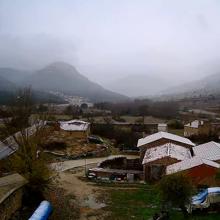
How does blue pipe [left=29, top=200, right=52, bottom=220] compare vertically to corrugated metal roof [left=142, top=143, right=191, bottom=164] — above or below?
below

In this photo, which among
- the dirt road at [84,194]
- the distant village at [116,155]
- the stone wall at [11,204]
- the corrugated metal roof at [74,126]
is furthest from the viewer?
the corrugated metal roof at [74,126]

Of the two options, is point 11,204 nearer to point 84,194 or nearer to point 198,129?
point 84,194

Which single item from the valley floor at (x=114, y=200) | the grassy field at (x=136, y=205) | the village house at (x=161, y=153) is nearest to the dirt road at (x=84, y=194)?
the valley floor at (x=114, y=200)

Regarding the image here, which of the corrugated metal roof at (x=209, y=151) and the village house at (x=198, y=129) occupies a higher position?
the corrugated metal roof at (x=209, y=151)

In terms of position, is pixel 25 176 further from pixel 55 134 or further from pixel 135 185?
pixel 55 134

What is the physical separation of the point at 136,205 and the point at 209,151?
424 inches

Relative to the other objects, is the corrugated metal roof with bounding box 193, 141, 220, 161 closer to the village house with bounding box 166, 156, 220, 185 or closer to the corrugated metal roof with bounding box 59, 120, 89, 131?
the village house with bounding box 166, 156, 220, 185

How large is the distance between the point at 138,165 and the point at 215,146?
19.9 feet

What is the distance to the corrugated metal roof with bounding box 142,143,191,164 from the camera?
Answer: 27281 mm

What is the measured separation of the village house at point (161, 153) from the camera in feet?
88.0

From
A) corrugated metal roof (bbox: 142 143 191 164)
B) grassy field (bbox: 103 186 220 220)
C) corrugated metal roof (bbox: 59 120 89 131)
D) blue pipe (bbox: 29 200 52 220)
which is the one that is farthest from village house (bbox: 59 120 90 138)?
blue pipe (bbox: 29 200 52 220)

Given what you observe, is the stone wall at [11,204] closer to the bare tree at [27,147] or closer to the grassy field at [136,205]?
the bare tree at [27,147]

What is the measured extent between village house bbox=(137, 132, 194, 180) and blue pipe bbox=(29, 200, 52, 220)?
10.3 metres

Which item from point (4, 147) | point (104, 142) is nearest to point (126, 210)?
point (4, 147)
